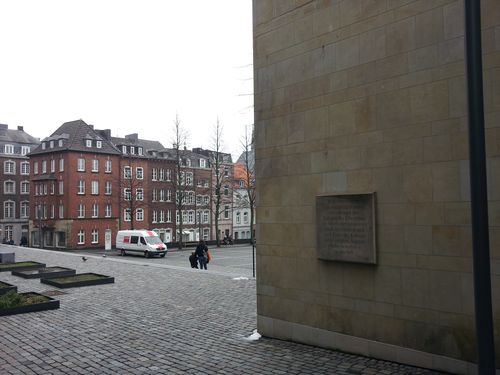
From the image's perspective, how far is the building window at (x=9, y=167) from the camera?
263 feet

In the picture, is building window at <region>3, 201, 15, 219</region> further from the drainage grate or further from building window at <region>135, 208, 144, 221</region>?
the drainage grate

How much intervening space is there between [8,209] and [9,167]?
23.2ft

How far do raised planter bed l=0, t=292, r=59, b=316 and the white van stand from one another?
31.7m

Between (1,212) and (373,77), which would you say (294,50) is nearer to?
(373,77)

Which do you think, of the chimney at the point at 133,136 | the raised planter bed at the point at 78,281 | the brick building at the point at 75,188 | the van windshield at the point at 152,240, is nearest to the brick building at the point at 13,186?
the brick building at the point at 75,188

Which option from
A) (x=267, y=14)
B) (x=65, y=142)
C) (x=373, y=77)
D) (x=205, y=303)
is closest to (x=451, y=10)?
(x=373, y=77)

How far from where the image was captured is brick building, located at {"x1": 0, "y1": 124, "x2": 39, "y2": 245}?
78125mm

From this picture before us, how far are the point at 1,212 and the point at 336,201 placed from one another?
268 ft

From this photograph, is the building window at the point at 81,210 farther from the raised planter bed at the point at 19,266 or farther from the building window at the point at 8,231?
the raised planter bed at the point at 19,266

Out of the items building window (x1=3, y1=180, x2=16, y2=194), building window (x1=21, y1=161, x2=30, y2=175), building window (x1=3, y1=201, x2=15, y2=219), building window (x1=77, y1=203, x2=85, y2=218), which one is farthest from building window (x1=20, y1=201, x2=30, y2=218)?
building window (x1=77, y1=203, x2=85, y2=218)

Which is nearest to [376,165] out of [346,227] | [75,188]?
[346,227]

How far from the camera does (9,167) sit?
8062 cm

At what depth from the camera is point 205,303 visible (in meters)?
14.1

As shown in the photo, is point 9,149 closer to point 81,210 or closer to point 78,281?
point 81,210
